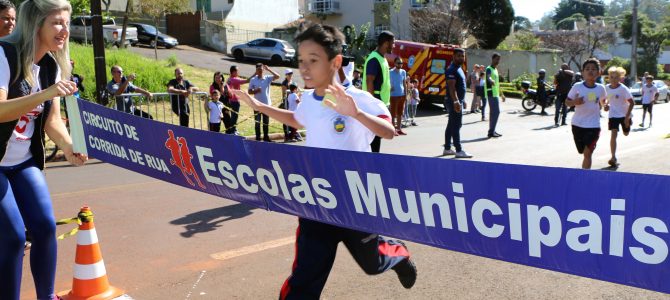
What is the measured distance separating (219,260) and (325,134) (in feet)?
7.46

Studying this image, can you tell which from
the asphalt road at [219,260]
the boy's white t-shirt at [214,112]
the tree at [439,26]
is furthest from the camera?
the tree at [439,26]

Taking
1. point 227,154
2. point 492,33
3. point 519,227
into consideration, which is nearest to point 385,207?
point 519,227

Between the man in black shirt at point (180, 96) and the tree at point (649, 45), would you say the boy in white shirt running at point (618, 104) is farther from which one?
the tree at point (649, 45)

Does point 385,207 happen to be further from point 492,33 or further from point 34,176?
point 492,33

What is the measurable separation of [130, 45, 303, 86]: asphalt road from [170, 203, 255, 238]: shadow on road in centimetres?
2073

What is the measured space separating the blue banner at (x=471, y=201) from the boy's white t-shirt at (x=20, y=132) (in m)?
→ 0.86

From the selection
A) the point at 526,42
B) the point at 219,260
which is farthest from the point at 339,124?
the point at 526,42

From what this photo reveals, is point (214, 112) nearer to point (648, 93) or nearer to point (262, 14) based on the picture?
point (648, 93)

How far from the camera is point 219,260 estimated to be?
5.06 metres

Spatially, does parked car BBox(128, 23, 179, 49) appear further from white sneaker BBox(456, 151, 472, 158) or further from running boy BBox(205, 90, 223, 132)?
white sneaker BBox(456, 151, 472, 158)

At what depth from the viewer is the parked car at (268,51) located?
1293 inches

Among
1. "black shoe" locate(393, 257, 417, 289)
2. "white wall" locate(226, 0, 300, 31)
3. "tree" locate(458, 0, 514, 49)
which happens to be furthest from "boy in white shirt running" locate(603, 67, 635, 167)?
"white wall" locate(226, 0, 300, 31)

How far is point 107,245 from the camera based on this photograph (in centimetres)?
550

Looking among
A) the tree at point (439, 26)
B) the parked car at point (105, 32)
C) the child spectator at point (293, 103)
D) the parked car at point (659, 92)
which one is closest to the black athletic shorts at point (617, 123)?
the child spectator at point (293, 103)
